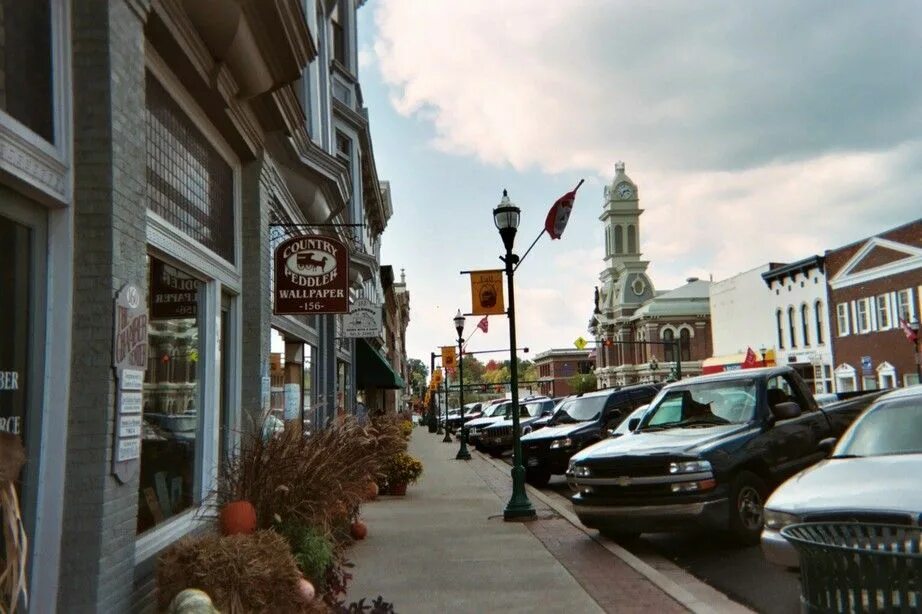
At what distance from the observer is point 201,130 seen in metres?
7.95

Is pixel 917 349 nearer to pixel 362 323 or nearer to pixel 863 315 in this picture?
pixel 863 315

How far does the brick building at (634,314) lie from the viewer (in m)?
91.1

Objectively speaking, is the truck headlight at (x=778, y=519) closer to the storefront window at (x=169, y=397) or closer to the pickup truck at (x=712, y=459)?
the pickup truck at (x=712, y=459)

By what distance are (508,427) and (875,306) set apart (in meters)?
25.4

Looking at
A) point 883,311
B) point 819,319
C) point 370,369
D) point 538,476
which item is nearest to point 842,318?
Answer: point 819,319

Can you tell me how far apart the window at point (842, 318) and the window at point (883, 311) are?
2.74m

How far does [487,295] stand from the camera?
727 inches

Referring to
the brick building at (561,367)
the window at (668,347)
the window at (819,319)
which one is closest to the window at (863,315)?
the window at (819,319)

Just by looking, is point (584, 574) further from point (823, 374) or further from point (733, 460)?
point (823, 374)

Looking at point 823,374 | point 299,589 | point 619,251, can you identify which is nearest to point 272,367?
point 299,589

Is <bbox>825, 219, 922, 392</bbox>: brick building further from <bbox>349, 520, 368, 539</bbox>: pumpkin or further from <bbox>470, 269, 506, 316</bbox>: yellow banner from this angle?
<bbox>349, 520, 368, 539</bbox>: pumpkin

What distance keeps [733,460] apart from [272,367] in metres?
5.81

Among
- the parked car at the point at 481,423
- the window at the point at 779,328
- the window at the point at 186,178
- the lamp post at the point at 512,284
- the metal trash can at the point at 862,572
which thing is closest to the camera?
the metal trash can at the point at 862,572

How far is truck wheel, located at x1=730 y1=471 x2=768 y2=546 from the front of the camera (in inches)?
360
